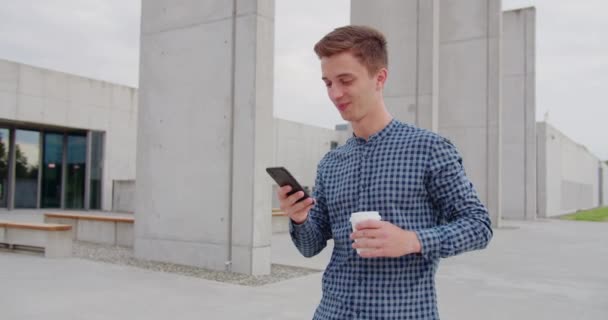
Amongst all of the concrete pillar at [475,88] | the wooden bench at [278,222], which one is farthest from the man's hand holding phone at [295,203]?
the concrete pillar at [475,88]

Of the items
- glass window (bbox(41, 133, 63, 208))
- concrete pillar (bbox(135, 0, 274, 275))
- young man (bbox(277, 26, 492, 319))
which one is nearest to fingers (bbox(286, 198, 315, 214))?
young man (bbox(277, 26, 492, 319))

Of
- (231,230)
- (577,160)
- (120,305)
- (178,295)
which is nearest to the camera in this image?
(120,305)

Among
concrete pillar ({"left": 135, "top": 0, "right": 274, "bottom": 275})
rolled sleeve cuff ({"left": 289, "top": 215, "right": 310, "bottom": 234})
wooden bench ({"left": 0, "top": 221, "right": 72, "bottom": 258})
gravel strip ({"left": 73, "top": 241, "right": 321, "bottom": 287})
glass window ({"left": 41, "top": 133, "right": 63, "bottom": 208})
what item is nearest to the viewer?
rolled sleeve cuff ({"left": 289, "top": 215, "right": 310, "bottom": 234})

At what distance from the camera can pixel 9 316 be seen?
6.06 m

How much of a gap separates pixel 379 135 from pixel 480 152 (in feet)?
64.9

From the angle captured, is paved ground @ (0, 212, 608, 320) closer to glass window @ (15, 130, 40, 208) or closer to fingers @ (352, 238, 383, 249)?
fingers @ (352, 238, 383, 249)

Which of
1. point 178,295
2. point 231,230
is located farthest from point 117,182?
point 178,295

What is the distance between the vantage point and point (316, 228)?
6.66 ft

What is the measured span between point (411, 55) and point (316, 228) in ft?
46.3

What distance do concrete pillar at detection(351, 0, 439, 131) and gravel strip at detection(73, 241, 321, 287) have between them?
277 inches

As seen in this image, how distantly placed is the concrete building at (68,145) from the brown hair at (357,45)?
2420 cm

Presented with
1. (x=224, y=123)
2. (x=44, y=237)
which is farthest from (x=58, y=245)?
(x=224, y=123)

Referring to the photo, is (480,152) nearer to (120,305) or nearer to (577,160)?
(120,305)

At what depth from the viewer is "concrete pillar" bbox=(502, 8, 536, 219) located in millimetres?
26391
